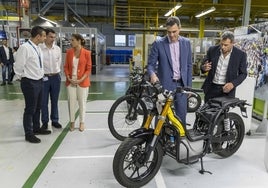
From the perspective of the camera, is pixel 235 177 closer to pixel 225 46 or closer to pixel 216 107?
pixel 216 107

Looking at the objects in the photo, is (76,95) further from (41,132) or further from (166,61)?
(166,61)

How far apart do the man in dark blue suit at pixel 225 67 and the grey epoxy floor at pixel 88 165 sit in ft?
2.89

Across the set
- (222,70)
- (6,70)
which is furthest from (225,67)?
(6,70)

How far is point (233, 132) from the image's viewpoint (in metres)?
3.08

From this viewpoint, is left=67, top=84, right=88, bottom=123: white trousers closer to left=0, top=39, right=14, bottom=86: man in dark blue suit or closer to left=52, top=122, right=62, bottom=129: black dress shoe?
left=52, top=122, right=62, bottom=129: black dress shoe

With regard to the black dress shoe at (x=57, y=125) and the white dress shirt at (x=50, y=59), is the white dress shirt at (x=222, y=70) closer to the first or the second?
the white dress shirt at (x=50, y=59)

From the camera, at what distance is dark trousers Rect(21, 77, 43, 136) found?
3.34 meters

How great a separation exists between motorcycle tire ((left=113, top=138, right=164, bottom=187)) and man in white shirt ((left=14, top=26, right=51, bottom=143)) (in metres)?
1.67

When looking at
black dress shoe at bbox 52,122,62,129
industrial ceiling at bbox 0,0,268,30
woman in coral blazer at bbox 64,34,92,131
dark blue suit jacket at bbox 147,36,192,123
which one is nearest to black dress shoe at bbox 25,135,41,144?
black dress shoe at bbox 52,122,62,129

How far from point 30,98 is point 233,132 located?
2.64 meters

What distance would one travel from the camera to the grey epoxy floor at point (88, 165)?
2.55 meters

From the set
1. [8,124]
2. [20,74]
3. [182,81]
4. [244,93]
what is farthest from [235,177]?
[8,124]

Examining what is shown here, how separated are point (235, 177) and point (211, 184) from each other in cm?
33

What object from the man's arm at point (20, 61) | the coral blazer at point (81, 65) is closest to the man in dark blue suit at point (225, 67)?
the coral blazer at point (81, 65)
